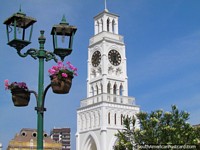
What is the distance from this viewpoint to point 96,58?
5403cm

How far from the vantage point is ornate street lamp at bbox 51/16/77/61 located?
803 centimetres

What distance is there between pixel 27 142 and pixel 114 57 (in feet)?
97.2

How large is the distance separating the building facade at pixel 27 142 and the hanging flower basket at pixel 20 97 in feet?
213

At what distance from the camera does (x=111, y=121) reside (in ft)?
159

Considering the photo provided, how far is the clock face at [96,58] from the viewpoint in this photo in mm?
53375

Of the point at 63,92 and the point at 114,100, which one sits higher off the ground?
the point at 114,100

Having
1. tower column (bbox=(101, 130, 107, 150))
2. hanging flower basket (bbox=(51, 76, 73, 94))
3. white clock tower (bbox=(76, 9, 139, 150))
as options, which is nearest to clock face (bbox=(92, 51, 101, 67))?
white clock tower (bbox=(76, 9, 139, 150))

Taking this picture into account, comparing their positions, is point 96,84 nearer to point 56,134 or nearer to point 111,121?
point 111,121

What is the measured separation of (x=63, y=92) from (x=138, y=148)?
14767mm

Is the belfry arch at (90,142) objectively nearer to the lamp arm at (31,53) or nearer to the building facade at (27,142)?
the building facade at (27,142)

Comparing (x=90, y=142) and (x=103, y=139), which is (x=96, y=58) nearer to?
(x=90, y=142)

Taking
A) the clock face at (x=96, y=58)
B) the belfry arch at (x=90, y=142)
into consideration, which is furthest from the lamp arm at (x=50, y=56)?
the clock face at (x=96, y=58)

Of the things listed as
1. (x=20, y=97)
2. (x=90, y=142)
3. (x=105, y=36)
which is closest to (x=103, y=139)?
(x=90, y=142)

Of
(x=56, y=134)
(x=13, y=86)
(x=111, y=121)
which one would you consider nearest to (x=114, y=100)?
(x=111, y=121)
